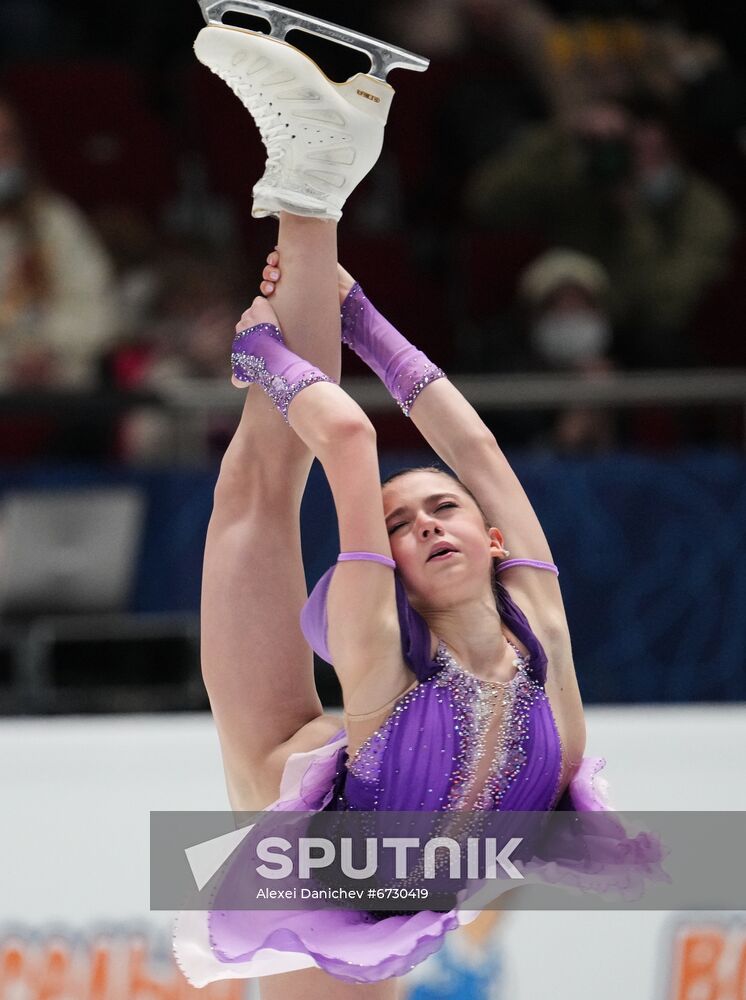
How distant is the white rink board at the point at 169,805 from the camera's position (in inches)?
89.4

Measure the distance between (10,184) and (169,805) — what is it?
8.44ft

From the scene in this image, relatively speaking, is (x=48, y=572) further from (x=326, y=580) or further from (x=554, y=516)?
(x=326, y=580)

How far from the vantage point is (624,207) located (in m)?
4.99

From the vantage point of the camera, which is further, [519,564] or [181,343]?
[181,343]

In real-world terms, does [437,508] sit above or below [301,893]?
above

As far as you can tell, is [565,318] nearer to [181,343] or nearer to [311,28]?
[181,343]

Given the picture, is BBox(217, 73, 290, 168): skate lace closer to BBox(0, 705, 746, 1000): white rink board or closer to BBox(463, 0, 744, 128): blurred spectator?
BBox(0, 705, 746, 1000): white rink board

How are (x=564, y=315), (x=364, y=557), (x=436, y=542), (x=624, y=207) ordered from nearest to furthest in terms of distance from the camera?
(x=364, y=557), (x=436, y=542), (x=564, y=315), (x=624, y=207)

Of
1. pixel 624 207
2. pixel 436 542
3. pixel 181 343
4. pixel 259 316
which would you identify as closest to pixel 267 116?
pixel 259 316

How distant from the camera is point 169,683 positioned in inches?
152

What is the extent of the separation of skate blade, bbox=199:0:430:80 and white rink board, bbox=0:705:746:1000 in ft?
4.15

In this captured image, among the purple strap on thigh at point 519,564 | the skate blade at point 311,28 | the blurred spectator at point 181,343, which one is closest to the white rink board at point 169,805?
the purple strap on thigh at point 519,564

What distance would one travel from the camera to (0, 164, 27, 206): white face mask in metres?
4.52

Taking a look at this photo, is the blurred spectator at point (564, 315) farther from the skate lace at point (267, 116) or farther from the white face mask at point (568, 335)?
the skate lace at point (267, 116)
